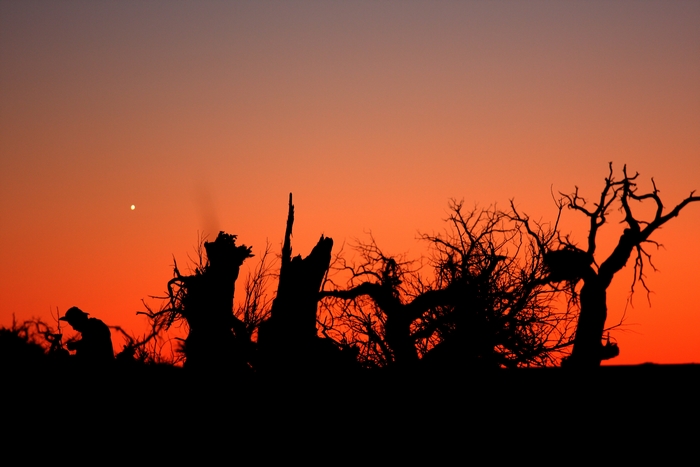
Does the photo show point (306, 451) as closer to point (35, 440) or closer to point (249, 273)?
point (35, 440)

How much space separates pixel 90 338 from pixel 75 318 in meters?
0.53

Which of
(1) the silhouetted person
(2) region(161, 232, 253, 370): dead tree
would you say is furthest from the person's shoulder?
(2) region(161, 232, 253, 370): dead tree

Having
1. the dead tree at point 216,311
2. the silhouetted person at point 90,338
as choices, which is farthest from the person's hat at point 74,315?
the dead tree at point 216,311

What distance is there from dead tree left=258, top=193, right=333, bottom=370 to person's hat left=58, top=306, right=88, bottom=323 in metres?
3.94

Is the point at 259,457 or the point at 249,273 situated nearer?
the point at 259,457

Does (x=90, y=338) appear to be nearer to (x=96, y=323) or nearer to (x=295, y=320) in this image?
(x=96, y=323)

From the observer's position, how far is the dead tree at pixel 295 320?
Answer: 607 inches

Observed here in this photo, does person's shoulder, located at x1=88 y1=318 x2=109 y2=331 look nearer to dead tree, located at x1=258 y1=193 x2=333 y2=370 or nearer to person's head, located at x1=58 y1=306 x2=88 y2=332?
person's head, located at x1=58 y1=306 x2=88 y2=332

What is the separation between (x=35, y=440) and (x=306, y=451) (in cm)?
531

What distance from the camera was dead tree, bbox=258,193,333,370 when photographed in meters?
15.4

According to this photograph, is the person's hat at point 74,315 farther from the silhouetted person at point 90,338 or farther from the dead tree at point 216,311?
the dead tree at point 216,311

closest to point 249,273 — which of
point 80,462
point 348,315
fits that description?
point 348,315

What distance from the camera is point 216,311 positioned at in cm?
1652

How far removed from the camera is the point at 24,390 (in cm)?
1617
